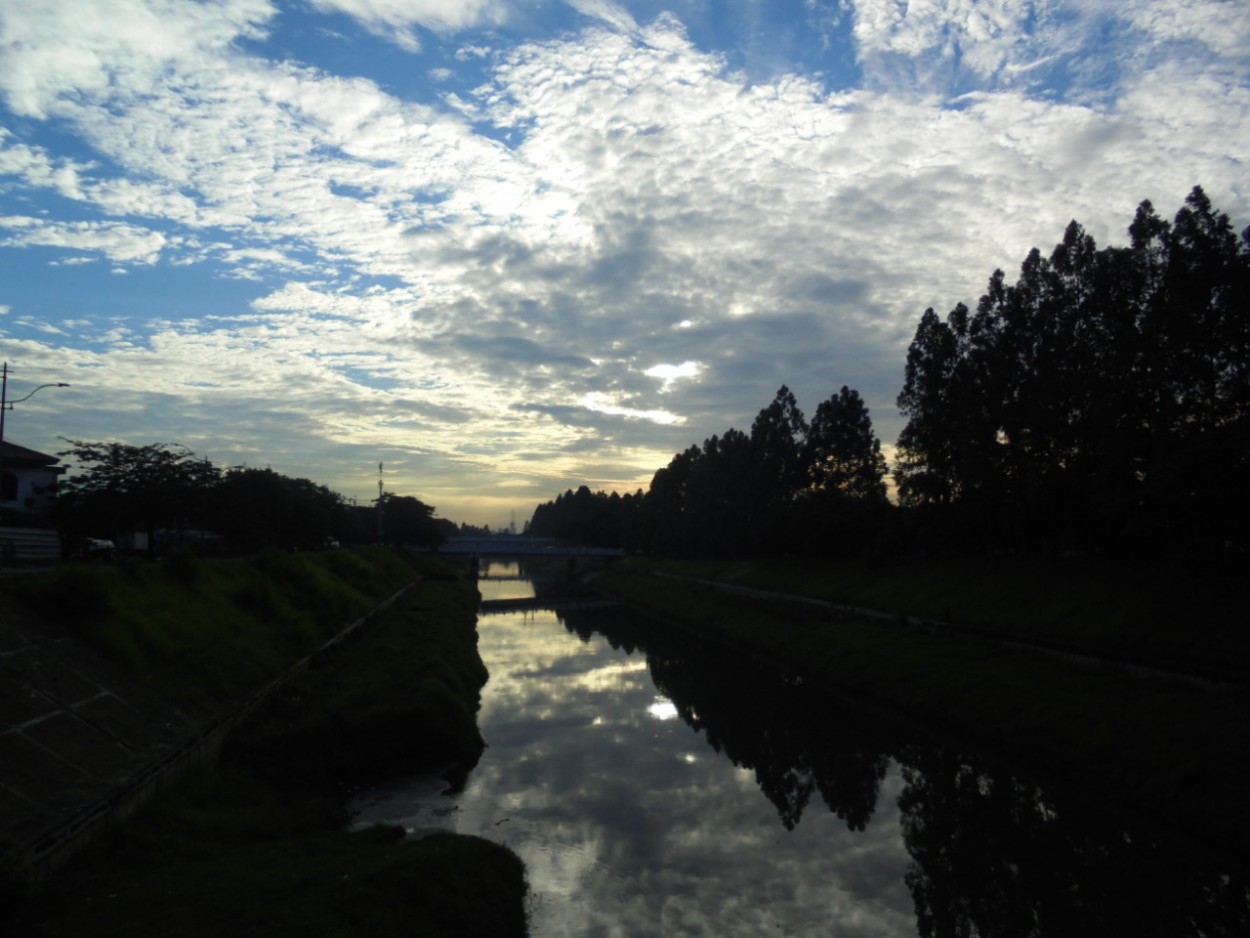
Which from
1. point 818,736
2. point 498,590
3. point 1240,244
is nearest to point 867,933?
point 818,736

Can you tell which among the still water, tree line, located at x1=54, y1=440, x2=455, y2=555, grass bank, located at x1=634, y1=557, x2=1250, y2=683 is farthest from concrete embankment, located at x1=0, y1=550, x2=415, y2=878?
grass bank, located at x1=634, y1=557, x2=1250, y2=683

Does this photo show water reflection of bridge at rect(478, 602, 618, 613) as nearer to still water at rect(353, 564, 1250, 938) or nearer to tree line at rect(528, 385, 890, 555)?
tree line at rect(528, 385, 890, 555)

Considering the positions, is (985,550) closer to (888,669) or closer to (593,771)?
(888,669)

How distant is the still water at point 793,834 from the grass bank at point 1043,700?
1.01m

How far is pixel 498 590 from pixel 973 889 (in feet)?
289

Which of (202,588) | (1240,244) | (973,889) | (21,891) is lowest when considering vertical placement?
(973,889)

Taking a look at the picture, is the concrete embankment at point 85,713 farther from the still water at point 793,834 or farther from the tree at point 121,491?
the tree at point 121,491

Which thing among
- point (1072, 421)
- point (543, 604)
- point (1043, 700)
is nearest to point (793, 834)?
point (1043, 700)

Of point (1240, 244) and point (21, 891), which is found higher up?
point (1240, 244)

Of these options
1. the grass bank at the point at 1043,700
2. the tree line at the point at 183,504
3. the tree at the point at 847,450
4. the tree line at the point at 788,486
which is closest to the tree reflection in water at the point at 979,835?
the grass bank at the point at 1043,700

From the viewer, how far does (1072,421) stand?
33938 mm

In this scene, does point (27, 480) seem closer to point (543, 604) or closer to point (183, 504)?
point (183, 504)

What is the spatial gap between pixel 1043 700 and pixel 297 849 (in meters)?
18.9

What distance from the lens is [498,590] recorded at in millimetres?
100875
